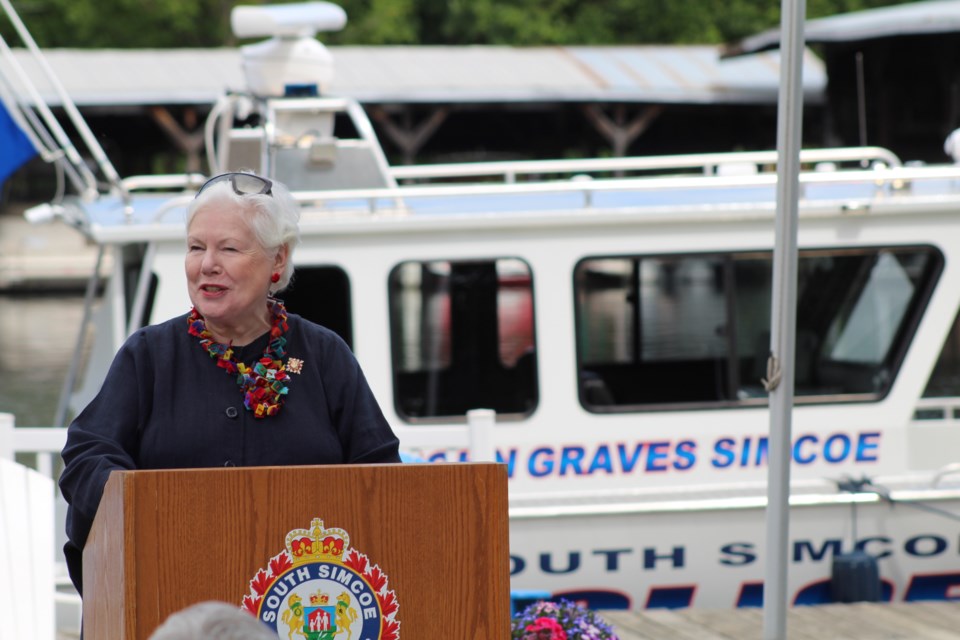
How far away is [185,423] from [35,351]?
1913cm

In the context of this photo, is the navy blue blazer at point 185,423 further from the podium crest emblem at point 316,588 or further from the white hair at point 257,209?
the podium crest emblem at point 316,588

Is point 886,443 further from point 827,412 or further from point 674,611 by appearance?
point 674,611

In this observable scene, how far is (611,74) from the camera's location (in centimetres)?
2738

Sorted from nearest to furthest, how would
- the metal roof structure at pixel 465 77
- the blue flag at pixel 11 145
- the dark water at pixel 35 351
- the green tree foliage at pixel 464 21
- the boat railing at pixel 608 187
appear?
the boat railing at pixel 608 187 < the blue flag at pixel 11 145 < the dark water at pixel 35 351 < the metal roof structure at pixel 465 77 < the green tree foliage at pixel 464 21

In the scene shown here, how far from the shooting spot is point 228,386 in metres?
2.44

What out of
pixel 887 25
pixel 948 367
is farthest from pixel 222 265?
pixel 887 25

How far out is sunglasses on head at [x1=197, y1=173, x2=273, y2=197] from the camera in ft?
8.11

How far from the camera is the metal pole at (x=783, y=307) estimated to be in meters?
3.69

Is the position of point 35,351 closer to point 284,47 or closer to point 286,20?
point 284,47

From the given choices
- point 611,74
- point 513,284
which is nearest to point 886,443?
point 513,284

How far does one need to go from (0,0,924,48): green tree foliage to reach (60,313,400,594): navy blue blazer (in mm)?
33382

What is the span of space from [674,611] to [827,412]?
1.18 meters

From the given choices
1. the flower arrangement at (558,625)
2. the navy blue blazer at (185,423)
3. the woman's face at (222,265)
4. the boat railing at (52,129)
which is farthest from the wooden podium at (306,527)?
the boat railing at (52,129)

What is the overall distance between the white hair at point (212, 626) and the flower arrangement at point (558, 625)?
2.27 metres
